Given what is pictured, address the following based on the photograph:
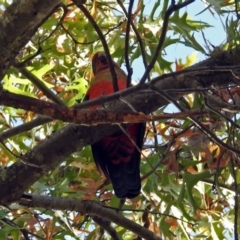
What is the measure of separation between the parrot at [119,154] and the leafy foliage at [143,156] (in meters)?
0.04

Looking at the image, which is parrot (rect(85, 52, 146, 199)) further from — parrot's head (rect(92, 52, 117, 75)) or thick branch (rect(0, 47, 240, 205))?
thick branch (rect(0, 47, 240, 205))

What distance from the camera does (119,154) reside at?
2.76 m

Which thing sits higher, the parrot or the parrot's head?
the parrot's head

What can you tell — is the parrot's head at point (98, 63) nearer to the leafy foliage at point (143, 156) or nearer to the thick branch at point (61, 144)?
the leafy foliage at point (143, 156)

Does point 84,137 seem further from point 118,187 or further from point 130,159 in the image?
point 130,159

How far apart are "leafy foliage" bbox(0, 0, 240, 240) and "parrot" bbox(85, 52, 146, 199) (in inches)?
1.6

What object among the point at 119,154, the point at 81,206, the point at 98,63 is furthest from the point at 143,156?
the point at 98,63

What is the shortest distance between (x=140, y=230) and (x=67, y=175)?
0.41m

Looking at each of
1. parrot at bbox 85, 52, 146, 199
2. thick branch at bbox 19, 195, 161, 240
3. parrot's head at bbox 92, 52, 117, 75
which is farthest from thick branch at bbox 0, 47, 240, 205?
parrot's head at bbox 92, 52, 117, 75

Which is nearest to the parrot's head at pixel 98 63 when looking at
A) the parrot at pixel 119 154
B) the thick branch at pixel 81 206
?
the parrot at pixel 119 154

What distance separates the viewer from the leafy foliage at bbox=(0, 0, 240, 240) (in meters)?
2.11

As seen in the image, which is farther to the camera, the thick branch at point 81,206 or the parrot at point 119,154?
the parrot at point 119,154

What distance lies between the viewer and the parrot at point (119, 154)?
2426 mm

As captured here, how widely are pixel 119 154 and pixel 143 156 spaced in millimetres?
771
